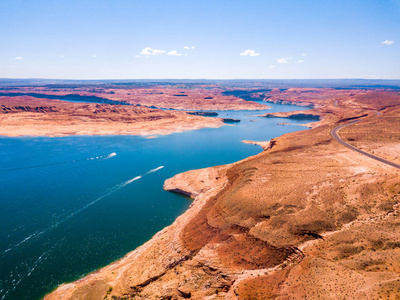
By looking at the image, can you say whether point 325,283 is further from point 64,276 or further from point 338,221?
point 64,276

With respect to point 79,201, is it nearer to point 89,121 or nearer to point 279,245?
point 279,245

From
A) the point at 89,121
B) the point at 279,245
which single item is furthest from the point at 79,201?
the point at 89,121

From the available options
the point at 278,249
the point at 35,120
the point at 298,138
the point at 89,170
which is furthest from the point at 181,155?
the point at 35,120

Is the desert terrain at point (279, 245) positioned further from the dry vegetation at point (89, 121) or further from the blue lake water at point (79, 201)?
the dry vegetation at point (89, 121)

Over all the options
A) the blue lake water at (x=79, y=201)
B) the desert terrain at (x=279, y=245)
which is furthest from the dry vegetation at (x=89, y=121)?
the desert terrain at (x=279, y=245)

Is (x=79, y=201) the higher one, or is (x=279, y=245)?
(x=279, y=245)

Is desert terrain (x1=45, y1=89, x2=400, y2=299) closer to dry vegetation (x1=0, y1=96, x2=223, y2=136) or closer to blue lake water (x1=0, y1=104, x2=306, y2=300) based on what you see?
blue lake water (x1=0, y1=104, x2=306, y2=300)
